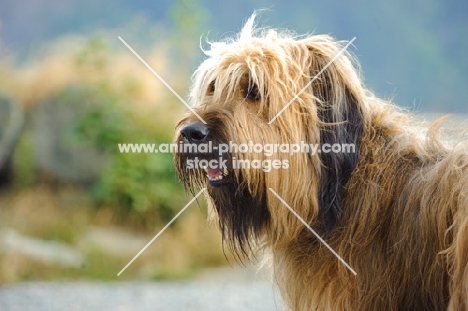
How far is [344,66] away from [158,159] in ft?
16.9

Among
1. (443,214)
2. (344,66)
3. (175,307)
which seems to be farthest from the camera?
(175,307)

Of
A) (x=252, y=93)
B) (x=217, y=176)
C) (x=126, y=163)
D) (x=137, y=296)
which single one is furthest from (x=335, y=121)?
(x=126, y=163)

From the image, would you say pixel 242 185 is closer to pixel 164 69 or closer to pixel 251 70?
pixel 251 70

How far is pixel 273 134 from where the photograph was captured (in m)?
3.17

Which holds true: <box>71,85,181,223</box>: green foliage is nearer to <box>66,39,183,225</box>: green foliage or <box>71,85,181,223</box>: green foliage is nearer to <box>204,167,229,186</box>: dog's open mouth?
<box>66,39,183,225</box>: green foliage

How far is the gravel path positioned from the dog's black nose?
10.6 feet

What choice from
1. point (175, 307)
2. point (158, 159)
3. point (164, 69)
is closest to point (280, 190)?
point (175, 307)

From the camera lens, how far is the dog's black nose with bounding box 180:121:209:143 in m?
3.06

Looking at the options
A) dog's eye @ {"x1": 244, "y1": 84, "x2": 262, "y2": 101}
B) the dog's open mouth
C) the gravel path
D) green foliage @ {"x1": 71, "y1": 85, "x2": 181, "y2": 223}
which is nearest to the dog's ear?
dog's eye @ {"x1": 244, "y1": 84, "x2": 262, "y2": 101}

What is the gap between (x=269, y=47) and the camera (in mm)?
3344

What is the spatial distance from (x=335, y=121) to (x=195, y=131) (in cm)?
64

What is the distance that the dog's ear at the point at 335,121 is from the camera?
10.3 feet

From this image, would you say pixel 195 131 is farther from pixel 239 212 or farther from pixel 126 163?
pixel 126 163

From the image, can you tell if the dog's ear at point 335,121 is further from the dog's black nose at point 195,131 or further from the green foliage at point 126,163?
the green foliage at point 126,163
